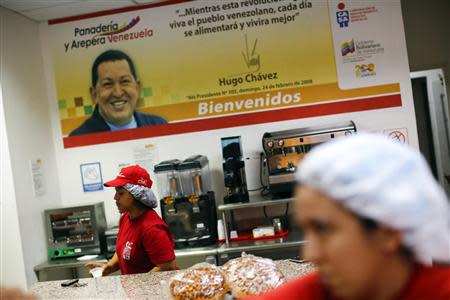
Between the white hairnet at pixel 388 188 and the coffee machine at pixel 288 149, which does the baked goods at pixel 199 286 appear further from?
the coffee machine at pixel 288 149

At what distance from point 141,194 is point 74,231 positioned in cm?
169

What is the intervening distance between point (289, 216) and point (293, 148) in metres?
0.72

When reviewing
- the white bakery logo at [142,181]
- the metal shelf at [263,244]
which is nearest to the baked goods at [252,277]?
the white bakery logo at [142,181]

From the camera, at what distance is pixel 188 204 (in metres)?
4.04

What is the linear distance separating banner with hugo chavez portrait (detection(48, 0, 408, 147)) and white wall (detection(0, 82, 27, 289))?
76cm

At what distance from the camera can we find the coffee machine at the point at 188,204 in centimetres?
403

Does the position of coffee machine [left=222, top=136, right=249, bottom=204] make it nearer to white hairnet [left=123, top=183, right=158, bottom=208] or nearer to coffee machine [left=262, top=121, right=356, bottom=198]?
coffee machine [left=262, top=121, right=356, bottom=198]

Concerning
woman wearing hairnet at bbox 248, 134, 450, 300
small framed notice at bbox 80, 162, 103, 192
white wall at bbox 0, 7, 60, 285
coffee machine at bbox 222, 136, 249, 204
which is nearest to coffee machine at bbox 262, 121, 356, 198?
coffee machine at bbox 222, 136, 249, 204

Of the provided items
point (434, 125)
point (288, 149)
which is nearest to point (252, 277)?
point (288, 149)

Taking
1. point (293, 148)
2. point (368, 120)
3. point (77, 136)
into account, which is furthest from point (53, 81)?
point (368, 120)

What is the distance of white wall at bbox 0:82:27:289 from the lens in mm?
4008

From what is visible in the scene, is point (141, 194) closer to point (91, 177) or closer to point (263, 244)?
point (263, 244)

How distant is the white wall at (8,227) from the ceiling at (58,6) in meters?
0.80

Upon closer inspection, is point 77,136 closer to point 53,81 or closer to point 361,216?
point 53,81
